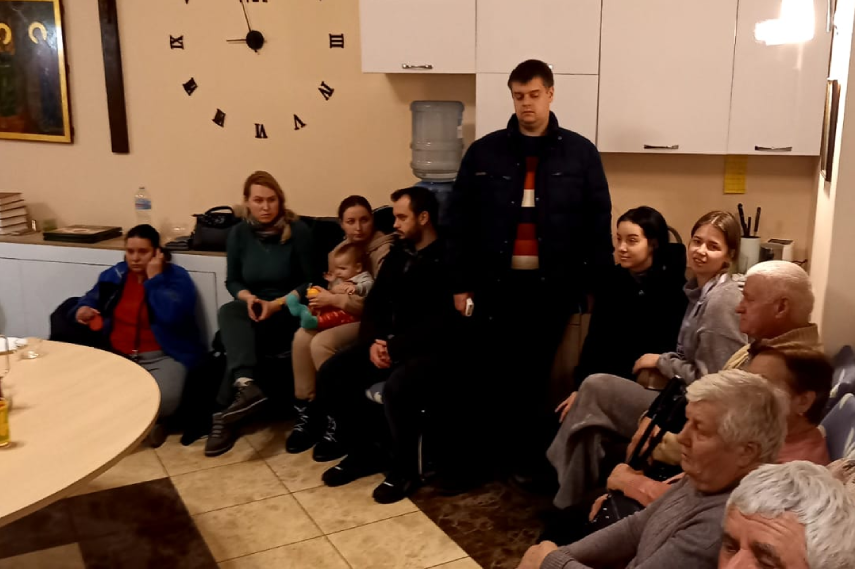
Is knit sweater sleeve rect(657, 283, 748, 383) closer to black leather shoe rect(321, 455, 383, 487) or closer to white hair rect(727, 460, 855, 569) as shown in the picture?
white hair rect(727, 460, 855, 569)

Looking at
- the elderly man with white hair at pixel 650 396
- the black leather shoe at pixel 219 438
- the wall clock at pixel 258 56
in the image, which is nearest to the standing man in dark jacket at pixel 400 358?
the black leather shoe at pixel 219 438

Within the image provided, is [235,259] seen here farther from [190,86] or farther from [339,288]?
[190,86]

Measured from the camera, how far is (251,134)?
Answer: 4.61 metres

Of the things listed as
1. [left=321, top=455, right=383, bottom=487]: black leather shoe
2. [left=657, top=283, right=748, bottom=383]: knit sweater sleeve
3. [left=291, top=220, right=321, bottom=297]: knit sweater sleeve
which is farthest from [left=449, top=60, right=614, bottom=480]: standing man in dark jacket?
[left=291, top=220, right=321, bottom=297]: knit sweater sleeve

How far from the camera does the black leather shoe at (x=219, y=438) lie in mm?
3748

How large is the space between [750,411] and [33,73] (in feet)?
15.0

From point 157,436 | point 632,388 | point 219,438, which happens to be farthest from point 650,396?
point 157,436

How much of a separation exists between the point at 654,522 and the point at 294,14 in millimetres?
3405

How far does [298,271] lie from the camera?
4.04 meters

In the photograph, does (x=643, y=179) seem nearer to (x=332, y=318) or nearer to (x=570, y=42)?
(x=570, y=42)

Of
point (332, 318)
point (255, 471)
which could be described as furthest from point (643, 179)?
point (255, 471)

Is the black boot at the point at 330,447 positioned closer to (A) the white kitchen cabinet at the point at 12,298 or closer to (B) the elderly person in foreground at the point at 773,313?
(B) the elderly person in foreground at the point at 773,313

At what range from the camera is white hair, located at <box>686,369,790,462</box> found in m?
1.74

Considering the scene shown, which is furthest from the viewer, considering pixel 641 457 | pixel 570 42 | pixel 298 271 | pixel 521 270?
pixel 298 271
